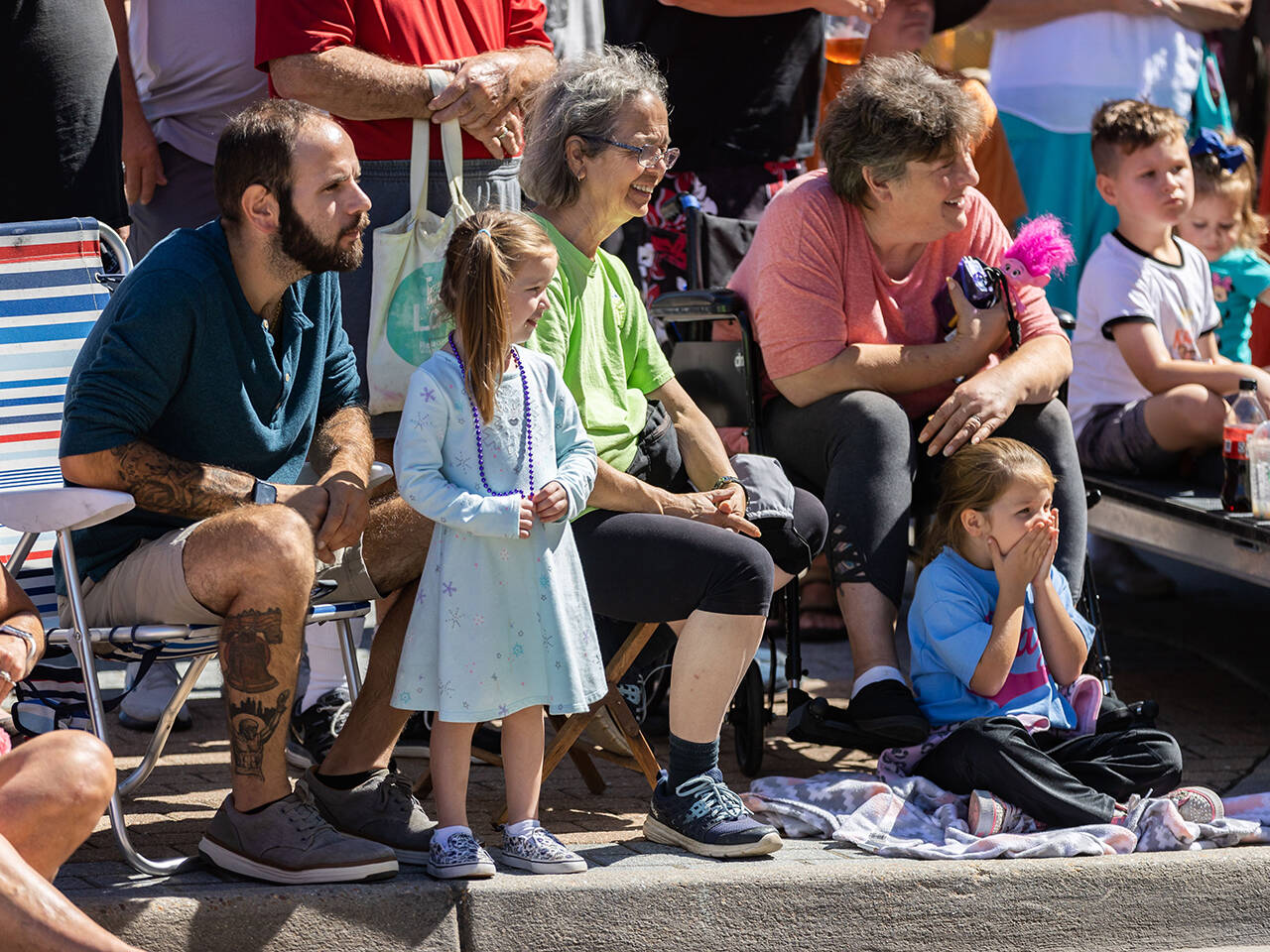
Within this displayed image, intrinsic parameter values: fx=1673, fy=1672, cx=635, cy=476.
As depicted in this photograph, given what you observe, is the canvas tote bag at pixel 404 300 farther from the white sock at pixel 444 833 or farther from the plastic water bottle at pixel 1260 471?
the plastic water bottle at pixel 1260 471

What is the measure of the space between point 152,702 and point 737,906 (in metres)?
1.88

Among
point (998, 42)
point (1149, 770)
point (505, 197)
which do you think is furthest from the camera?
point (998, 42)

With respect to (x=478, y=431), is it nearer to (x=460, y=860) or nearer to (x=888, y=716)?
(x=460, y=860)

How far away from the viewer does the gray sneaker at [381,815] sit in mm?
3430

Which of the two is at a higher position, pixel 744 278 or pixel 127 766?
pixel 744 278

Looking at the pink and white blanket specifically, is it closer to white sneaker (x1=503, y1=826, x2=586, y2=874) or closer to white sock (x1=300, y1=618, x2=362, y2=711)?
white sneaker (x1=503, y1=826, x2=586, y2=874)

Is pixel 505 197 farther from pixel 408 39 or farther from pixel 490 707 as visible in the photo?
pixel 490 707

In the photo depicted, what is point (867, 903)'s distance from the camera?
3.43 m

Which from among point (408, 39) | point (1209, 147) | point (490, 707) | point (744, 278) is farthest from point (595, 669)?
point (1209, 147)

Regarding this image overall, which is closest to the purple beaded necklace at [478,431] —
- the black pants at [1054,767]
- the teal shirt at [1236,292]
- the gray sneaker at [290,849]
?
the gray sneaker at [290,849]

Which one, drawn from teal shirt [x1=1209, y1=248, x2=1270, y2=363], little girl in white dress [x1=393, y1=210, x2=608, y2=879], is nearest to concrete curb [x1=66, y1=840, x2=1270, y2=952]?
little girl in white dress [x1=393, y1=210, x2=608, y2=879]

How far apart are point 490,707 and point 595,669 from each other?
256 millimetres

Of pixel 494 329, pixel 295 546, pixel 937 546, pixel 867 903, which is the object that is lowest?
pixel 867 903

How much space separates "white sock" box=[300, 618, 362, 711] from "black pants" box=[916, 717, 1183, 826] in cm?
146
